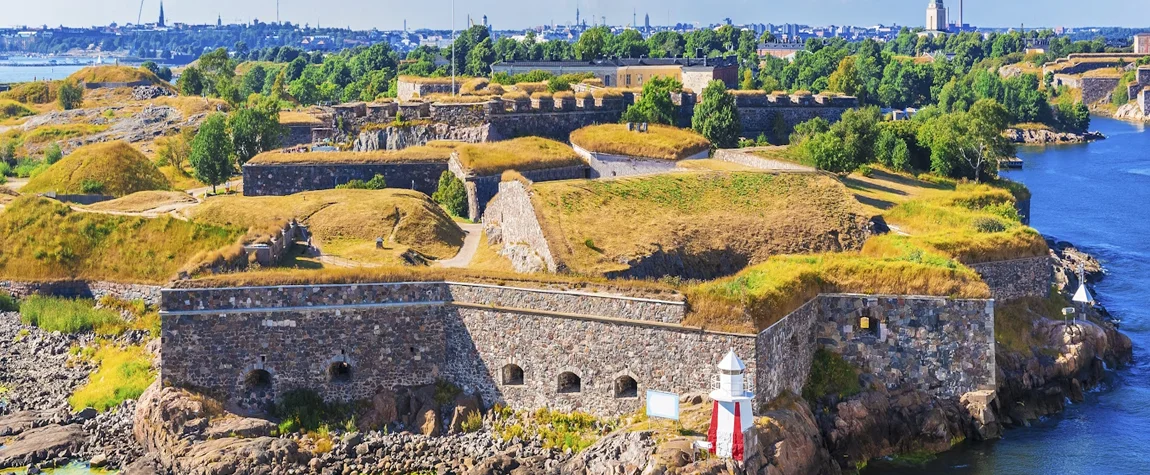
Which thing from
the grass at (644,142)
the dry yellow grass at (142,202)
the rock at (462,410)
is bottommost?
the rock at (462,410)

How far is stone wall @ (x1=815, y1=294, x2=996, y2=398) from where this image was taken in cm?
3362

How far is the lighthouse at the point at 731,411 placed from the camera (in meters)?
28.2

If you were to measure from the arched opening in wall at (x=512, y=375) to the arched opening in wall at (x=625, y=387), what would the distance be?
222 cm

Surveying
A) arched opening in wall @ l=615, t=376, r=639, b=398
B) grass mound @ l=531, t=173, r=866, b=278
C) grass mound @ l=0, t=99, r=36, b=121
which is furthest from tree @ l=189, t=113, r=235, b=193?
grass mound @ l=0, t=99, r=36, b=121

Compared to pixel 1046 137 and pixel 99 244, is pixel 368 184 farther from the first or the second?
Result: pixel 1046 137

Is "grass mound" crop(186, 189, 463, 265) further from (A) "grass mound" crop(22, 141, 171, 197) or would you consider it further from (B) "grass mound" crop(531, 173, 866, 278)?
(A) "grass mound" crop(22, 141, 171, 197)

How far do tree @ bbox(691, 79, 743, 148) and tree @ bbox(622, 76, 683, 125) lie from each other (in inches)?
43.0

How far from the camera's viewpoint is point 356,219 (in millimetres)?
44750

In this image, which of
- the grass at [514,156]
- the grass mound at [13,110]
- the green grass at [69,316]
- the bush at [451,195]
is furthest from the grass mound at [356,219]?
the grass mound at [13,110]

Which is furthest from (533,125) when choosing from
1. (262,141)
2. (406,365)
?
(406,365)

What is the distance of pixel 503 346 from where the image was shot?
32938mm

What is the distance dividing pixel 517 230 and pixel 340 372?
31.7ft

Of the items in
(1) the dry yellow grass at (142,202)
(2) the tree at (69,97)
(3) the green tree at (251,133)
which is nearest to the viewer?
(1) the dry yellow grass at (142,202)

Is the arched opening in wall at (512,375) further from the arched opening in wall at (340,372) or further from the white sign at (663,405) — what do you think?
the white sign at (663,405)
